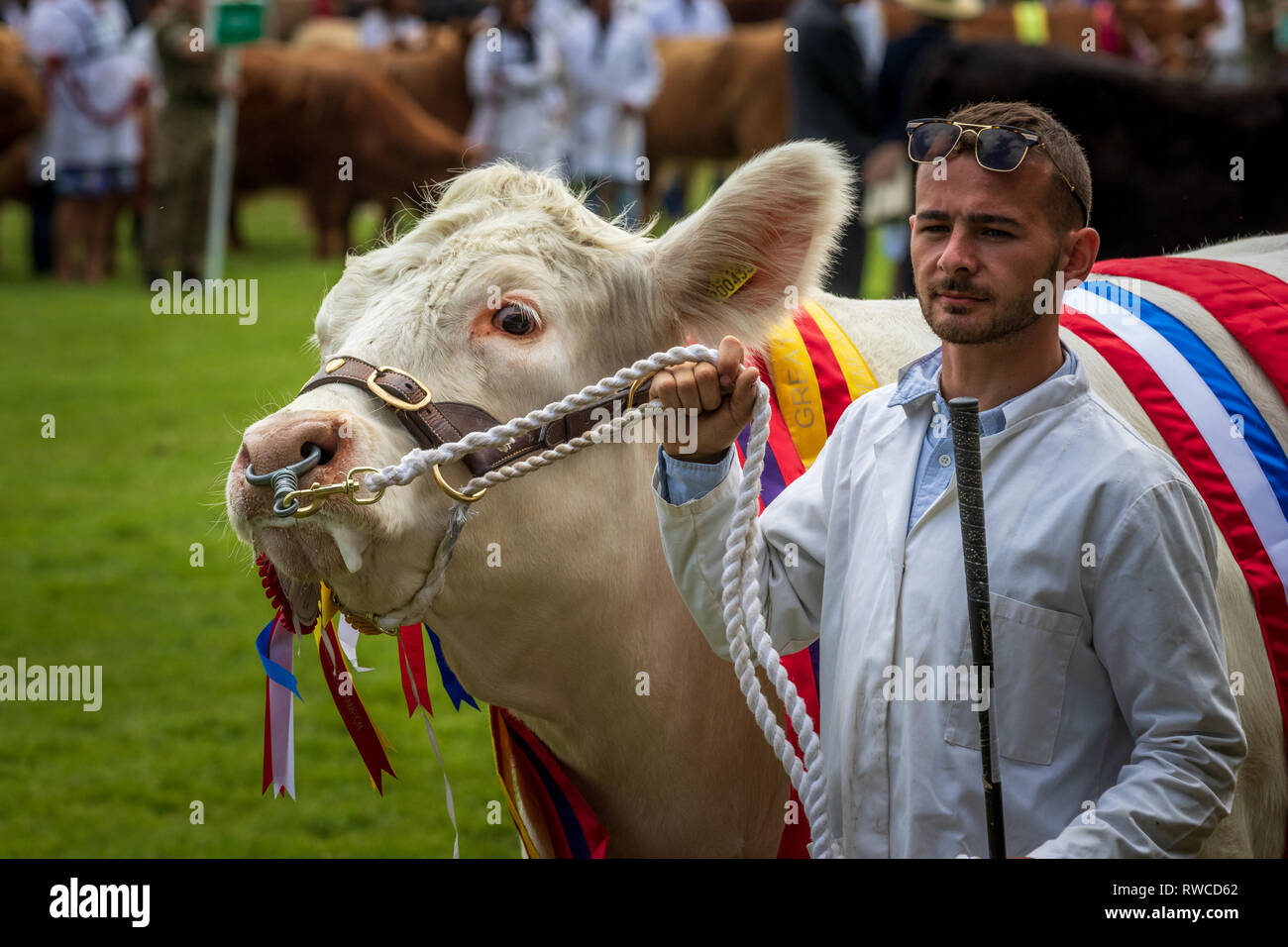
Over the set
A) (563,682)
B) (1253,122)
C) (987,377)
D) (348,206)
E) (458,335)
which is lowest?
(563,682)

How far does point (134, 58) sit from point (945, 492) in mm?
14511

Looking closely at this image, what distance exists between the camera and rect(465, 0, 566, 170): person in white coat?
12492mm

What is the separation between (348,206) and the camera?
602 inches

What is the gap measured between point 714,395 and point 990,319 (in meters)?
0.40

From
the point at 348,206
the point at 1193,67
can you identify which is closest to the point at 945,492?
the point at 1193,67

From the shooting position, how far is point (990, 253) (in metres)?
1.90

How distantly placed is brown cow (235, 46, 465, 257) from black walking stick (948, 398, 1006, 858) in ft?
45.5

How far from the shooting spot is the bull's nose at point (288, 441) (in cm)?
218

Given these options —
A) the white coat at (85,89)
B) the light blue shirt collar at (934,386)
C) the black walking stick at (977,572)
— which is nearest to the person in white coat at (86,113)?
the white coat at (85,89)

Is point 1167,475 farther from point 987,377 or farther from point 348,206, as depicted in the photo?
point 348,206

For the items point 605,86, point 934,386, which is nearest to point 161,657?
point 934,386

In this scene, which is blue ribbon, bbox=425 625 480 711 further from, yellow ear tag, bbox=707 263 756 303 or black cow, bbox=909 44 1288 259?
black cow, bbox=909 44 1288 259

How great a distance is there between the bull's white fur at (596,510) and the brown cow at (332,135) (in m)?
12.9

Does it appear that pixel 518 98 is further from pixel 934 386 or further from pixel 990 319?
pixel 990 319
